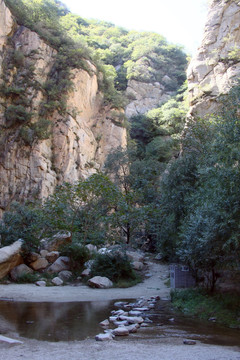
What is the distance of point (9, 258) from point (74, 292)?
12.8ft

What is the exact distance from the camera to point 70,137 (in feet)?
98.6

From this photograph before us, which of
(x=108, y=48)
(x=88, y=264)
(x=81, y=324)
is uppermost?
(x=108, y=48)

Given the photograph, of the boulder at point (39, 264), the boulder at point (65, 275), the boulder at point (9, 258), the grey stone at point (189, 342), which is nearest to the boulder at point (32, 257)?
the boulder at point (39, 264)

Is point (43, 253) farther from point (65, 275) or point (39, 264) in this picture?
point (65, 275)

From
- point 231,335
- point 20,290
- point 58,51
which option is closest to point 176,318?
point 231,335

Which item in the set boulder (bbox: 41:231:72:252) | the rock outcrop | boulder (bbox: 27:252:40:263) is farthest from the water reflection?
the rock outcrop

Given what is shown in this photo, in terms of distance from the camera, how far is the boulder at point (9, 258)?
14461 millimetres

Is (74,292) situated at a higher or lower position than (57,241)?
lower

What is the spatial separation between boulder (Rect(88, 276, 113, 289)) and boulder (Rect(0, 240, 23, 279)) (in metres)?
3.77

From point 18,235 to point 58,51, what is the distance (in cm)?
2307

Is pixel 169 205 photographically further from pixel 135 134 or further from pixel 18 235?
pixel 135 134

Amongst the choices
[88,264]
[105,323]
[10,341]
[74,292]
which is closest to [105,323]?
[105,323]

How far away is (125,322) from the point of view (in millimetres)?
7688

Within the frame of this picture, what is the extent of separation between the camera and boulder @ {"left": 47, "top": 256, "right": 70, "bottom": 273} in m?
16.4
